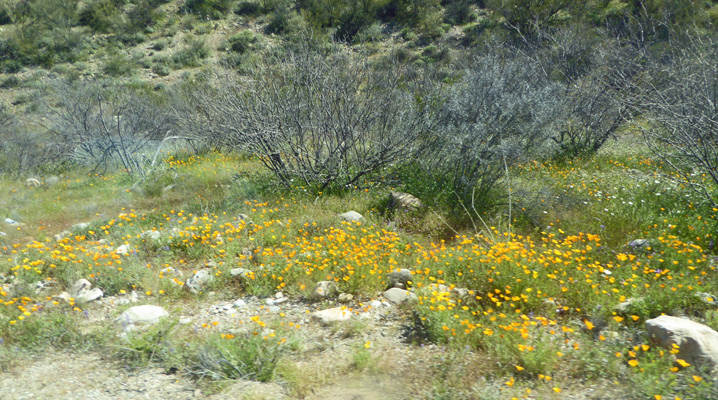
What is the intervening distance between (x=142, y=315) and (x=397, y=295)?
211 centimetres

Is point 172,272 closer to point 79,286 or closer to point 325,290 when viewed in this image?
point 79,286

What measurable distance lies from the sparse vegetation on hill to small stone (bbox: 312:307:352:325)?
2 centimetres

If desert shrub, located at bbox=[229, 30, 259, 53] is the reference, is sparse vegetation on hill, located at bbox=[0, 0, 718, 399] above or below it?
below

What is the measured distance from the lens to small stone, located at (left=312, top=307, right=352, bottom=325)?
3.79 metres

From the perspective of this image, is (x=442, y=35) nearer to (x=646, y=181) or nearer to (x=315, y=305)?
(x=646, y=181)

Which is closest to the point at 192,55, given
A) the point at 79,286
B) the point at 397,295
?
the point at 79,286

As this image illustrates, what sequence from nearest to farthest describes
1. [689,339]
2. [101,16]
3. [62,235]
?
[689,339], [62,235], [101,16]

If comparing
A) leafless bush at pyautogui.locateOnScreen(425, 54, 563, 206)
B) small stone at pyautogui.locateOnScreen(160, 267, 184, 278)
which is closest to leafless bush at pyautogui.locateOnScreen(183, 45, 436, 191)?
leafless bush at pyautogui.locateOnScreen(425, 54, 563, 206)

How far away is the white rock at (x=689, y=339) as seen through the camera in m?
2.78

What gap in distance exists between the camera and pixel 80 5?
1109 inches

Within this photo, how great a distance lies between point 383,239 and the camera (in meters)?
5.15

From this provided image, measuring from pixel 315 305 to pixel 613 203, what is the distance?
3.96 meters

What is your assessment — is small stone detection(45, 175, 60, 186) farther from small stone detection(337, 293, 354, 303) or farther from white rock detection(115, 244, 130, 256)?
small stone detection(337, 293, 354, 303)

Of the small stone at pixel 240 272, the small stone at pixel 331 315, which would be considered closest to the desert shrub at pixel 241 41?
the small stone at pixel 240 272
